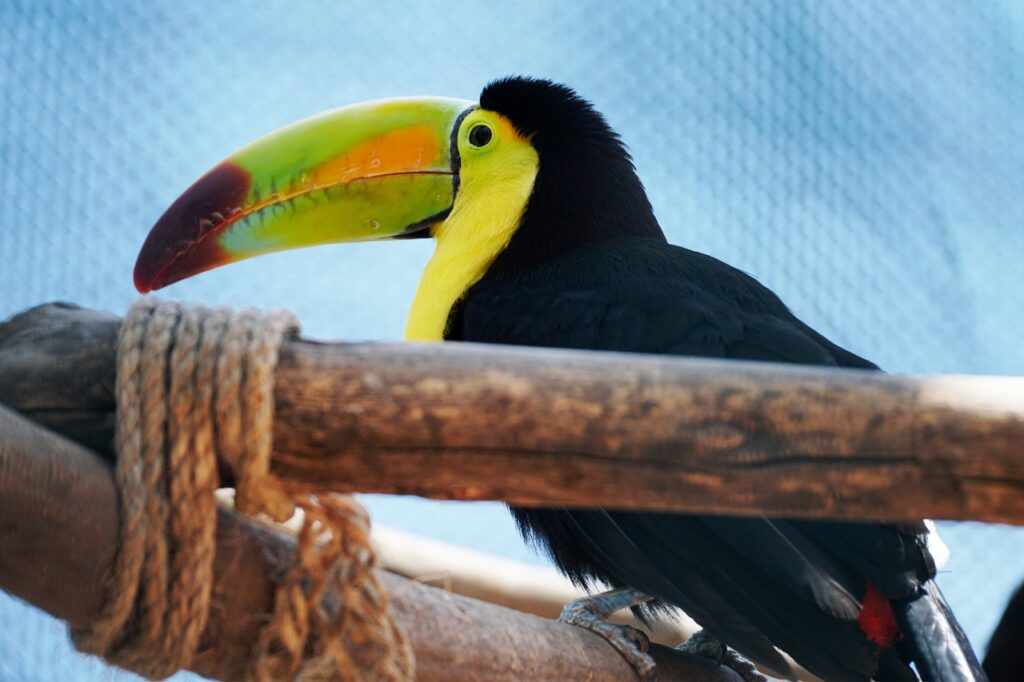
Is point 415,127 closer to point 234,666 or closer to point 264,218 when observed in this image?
point 264,218

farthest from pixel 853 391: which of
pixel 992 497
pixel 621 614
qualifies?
pixel 621 614

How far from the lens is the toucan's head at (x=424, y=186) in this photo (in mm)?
1938

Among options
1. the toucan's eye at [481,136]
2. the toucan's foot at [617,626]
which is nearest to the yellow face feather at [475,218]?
the toucan's eye at [481,136]

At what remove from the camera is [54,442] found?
0.81 m

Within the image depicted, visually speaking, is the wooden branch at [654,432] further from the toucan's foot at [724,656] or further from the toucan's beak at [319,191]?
the toucan's beak at [319,191]

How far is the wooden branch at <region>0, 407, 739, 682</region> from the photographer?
0.79 m

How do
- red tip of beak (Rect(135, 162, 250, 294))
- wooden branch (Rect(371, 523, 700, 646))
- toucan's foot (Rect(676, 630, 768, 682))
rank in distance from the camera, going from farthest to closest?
wooden branch (Rect(371, 523, 700, 646)) → red tip of beak (Rect(135, 162, 250, 294)) → toucan's foot (Rect(676, 630, 768, 682))

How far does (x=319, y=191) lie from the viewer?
6.61ft

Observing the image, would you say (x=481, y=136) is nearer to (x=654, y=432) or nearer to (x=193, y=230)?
(x=193, y=230)

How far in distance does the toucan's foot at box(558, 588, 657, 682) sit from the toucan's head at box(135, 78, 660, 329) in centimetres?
57

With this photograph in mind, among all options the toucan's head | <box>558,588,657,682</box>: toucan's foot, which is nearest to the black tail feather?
<box>558,588,657,682</box>: toucan's foot

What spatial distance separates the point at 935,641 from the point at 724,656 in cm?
35

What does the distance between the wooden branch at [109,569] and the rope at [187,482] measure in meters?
0.02

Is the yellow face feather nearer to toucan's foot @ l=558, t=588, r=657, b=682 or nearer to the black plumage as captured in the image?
the black plumage
